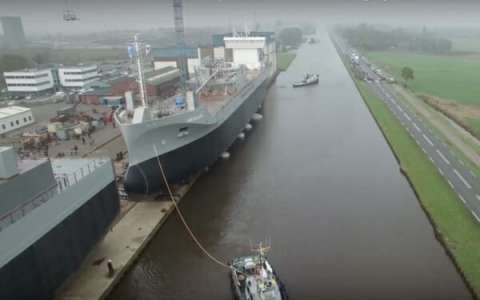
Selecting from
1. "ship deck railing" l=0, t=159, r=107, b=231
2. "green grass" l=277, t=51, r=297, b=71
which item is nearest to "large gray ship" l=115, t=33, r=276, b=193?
"ship deck railing" l=0, t=159, r=107, b=231

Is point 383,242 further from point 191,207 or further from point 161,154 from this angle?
point 161,154

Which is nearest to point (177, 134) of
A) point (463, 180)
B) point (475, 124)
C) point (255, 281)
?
point (255, 281)

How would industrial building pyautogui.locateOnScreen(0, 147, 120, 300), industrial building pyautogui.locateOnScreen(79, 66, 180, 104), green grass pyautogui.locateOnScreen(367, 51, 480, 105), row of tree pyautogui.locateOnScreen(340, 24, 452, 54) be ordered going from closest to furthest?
industrial building pyautogui.locateOnScreen(0, 147, 120, 300), industrial building pyautogui.locateOnScreen(79, 66, 180, 104), green grass pyautogui.locateOnScreen(367, 51, 480, 105), row of tree pyautogui.locateOnScreen(340, 24, 452, 54)

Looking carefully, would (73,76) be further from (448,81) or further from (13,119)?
(448,81)

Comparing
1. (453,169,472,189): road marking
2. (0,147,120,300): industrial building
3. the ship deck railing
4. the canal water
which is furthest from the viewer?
(453,169,472,189): road marking

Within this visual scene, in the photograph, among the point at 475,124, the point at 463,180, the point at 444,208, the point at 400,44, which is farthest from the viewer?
the point at 400,44

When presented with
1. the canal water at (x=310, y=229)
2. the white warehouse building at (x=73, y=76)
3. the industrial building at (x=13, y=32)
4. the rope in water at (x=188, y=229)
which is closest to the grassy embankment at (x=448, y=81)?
the canal water at (x=310, y=229)

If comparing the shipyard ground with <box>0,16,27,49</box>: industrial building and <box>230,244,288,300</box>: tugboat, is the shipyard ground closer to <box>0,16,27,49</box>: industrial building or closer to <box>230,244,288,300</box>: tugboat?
<box>230,244,288,300</box>: tugboat
